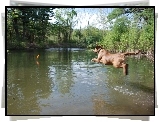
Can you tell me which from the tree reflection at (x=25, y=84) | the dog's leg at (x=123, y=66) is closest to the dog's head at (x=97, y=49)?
the dog's leg at (x=123, y=66)

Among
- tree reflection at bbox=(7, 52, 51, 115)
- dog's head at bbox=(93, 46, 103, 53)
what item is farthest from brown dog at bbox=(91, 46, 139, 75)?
tree reflection at bbox=(7, 52, 51, 115)

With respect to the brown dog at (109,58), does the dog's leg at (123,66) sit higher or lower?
lower

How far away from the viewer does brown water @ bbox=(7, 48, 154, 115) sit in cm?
311

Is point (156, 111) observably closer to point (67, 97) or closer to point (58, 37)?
point (67, 97)

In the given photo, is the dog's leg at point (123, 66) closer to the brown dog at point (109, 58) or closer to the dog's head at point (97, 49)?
the brown dog at point (109, 58)

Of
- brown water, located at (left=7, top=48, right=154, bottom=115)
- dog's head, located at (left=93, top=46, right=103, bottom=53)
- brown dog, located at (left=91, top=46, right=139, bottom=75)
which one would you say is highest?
dog's head, located at (left=93, top=46, right=103, bottom=53)

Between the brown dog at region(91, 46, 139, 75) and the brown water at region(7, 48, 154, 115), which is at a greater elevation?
the brown dog at region(91, 46, 139, 75)

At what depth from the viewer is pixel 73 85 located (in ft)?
10.4

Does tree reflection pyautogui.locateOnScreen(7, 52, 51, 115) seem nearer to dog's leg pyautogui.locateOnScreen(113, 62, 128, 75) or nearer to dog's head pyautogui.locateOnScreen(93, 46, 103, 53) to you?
dog's head pyautogui.locateOnScreen(93, 46, 103, 53)

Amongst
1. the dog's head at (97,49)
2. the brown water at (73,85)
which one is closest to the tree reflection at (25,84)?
the brown water at (73,85)

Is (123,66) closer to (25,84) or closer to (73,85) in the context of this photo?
(73,85)

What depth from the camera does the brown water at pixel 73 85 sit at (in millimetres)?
3105

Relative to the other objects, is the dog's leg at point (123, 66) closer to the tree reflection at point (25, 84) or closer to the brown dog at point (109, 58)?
the brown dog at point (109, 58)

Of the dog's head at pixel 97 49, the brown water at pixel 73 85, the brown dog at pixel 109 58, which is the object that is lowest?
the brown water at pixel 73 85
